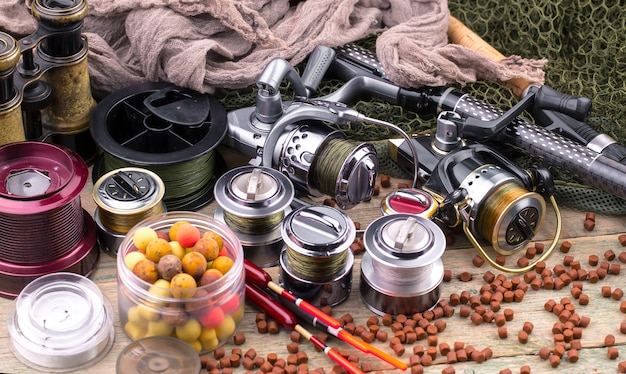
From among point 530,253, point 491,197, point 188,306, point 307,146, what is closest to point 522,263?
point 530,253

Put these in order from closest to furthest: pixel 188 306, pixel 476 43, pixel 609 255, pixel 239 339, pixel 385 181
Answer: pixel 188 306 → pixel 239 339 → pixel 609 255 → pixel 385 181 → pixel 476 43

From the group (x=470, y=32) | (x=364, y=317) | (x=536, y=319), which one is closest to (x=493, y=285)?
(x=536, y=319)

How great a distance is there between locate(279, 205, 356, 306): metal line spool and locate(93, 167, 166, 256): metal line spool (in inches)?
11.8

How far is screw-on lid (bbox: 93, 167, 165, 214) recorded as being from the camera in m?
2.05

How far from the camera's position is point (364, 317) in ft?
6.58

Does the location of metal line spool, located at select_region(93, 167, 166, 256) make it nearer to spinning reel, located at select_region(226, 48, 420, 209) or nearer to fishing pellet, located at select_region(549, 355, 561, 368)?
spinning reel, located at select_region(226, 48, 420, 209)

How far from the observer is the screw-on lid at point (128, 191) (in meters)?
2.05

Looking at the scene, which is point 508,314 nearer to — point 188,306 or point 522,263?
point 522,263

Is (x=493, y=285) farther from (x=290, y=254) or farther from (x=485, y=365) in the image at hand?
(x=290, y=254)

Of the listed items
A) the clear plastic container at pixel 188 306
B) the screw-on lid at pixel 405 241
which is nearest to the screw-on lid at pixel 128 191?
the clear plastic container at pixel 188 306

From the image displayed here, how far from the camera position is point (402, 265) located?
75.4 inches

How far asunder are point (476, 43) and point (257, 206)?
0.85 meters

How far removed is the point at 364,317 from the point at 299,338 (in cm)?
15

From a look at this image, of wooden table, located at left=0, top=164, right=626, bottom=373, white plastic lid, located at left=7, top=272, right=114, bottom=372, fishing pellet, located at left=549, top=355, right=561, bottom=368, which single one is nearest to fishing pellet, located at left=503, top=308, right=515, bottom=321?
wooden table, located at left=0, top=164, right=626, bottom=373
